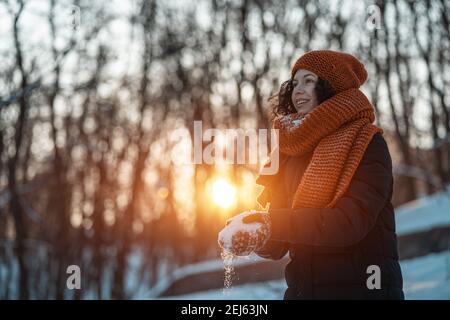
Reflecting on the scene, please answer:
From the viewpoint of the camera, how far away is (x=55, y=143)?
14.5 m

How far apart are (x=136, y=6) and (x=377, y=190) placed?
1536cm

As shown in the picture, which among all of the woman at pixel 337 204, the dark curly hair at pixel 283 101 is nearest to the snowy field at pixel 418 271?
the dark curly hair at pixel 283 101

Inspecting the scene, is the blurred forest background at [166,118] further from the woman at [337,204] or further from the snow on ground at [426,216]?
the woman at [337,204]

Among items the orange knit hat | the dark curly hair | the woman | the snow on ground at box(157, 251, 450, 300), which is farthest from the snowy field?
the orange knit hat

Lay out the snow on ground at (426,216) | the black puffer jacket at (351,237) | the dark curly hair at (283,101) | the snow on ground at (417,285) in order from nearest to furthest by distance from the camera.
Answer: the black puffer jacket at (351,237) < the dark curly hair at (283,101) < the snow on ground at (417,285) < the snow on ground at (426,216)

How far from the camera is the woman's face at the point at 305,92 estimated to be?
216 cm

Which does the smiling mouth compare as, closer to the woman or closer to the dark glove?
the woman

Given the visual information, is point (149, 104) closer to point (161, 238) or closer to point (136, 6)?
point (136, 6)

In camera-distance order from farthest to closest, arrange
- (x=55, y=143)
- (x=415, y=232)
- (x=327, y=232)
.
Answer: (x=55, y=143)
(x=415, y=232)
(x=327, y=232)

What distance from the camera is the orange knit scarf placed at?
187 cm

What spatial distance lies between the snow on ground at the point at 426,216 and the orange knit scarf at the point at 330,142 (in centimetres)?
699

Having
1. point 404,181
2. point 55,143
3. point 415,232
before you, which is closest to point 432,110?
point 404,181

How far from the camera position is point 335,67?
2.11 m
